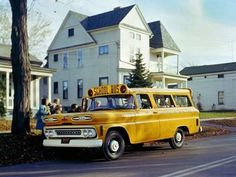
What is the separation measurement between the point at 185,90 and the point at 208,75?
139 feet

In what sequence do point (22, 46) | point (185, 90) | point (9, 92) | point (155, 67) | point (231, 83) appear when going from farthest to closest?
point (231, 83), point (155, 67), point (9, 92), point (185, 90), point (22, 46)

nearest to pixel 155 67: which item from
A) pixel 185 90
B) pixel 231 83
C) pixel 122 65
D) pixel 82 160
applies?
pixel 122 65

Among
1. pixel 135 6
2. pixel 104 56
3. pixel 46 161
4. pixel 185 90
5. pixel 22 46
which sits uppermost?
pixel 135 6

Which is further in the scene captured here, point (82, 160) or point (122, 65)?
point (122, 65)

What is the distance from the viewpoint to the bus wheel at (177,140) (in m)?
14.9

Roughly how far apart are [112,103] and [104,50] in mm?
27398

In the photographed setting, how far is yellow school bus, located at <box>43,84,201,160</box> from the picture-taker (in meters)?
11.8

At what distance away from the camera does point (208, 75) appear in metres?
57.2

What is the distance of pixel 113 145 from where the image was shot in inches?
476

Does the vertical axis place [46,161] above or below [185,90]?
below

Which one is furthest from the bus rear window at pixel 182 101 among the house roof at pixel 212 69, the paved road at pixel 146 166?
the house roof at pixel 212 69

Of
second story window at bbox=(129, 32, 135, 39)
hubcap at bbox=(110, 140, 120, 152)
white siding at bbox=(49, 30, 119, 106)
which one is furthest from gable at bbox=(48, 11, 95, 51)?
hubcap at bbox=(110, 140, 120, 152)

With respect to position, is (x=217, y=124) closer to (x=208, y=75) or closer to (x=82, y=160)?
(x=82, y=160)

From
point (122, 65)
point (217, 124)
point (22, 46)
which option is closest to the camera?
point (22, 46)
